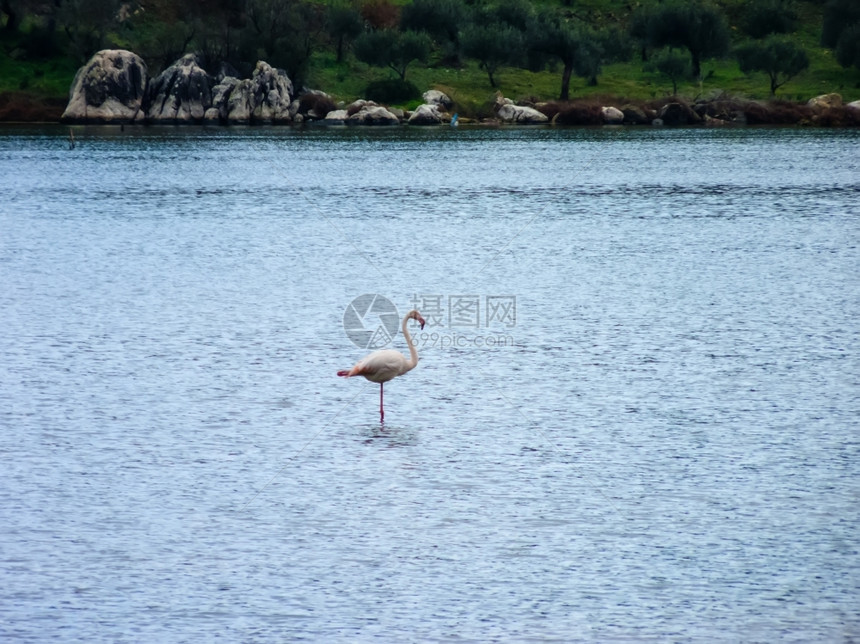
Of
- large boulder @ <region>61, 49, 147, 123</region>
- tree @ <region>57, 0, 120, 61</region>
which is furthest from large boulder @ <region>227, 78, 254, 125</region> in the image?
tree @ <region>57, 0, 120, 61</region>

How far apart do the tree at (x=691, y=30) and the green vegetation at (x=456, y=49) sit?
0.45ft

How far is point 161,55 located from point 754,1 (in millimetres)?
67215

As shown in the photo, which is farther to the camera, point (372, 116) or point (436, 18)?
point (436, 18)

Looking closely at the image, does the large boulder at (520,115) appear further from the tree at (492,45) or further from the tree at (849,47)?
the tree at (849,47)

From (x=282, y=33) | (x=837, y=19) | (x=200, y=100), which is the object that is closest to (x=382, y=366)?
(x=200, y=100)

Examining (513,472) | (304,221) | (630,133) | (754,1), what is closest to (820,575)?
(513,472)

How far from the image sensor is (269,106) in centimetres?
11819

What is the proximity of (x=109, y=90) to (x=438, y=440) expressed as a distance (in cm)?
10529

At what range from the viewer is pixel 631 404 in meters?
19.5

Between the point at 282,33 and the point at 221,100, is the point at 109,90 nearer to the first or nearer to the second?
the point at 221,100

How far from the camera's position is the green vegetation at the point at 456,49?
397ft

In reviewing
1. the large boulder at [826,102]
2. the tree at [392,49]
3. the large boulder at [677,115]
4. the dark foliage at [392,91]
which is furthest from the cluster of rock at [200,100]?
the large boulder at [826,102]

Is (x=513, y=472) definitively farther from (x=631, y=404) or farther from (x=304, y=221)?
(x=304, y=221)

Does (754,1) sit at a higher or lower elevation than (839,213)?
higher
